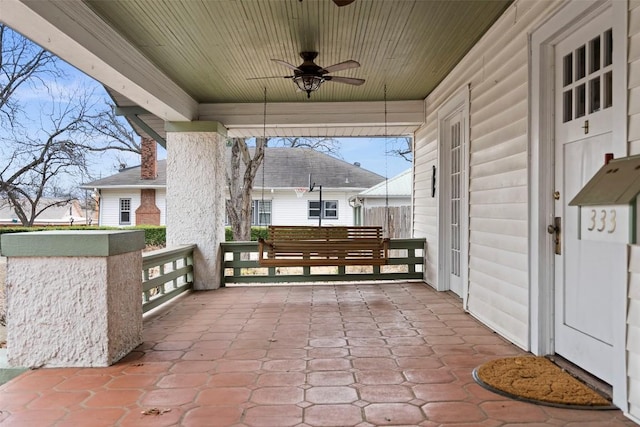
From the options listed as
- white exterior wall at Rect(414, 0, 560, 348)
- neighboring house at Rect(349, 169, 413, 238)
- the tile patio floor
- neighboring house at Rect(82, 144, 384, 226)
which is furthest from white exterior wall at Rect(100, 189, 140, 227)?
white exterior wall at Rect(414, 0, 560, 348)

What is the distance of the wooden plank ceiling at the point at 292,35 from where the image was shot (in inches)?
133

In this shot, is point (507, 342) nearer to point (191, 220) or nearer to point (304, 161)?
point (191, 220)

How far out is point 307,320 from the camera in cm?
423

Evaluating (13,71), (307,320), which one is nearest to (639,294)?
(307,320)

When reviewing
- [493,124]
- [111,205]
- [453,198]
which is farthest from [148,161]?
[493,124]

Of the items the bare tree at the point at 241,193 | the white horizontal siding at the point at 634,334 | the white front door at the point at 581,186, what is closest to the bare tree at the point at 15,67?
the bare tree at the point at 241,193

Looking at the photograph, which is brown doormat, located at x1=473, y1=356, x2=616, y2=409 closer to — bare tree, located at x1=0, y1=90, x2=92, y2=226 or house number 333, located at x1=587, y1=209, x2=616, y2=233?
house number 333, located at x1=587, y1=209, x2=616, y2=233

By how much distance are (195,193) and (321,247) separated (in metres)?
1.86

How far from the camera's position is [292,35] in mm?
3938

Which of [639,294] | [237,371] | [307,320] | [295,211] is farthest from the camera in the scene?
[295,211]

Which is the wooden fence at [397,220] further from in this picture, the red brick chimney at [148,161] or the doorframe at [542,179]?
the red brick chimney at [148,161]

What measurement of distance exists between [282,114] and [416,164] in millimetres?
2207

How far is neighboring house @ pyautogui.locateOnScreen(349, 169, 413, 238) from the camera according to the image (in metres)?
9.51

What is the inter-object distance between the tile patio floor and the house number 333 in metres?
0.91
